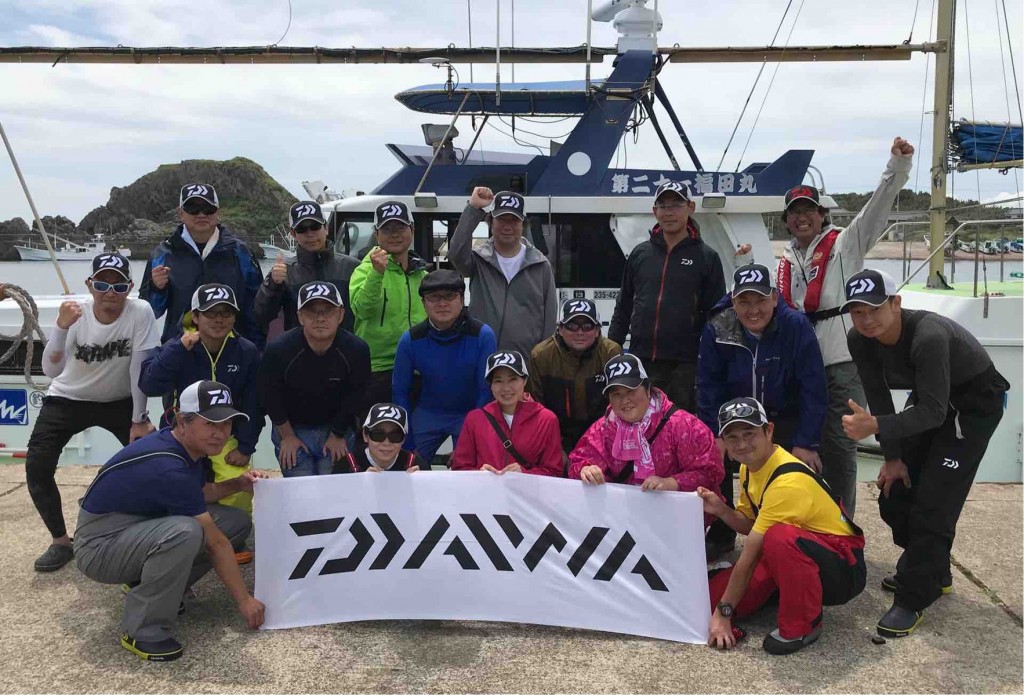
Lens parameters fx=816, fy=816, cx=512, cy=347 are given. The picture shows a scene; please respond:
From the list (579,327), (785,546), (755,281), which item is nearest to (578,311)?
(579,327)

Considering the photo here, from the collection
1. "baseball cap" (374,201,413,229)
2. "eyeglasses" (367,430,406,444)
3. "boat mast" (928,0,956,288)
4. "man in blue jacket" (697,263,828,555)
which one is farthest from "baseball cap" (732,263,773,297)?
"boat mast" (928,0,956,288)

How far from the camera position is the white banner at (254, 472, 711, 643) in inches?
147

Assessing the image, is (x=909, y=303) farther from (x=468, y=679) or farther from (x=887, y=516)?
(x=468, y=679)

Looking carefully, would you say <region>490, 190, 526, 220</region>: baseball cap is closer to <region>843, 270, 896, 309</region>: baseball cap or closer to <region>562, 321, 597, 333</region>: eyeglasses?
<region>562, 321, 597, 333</region>: eyeglasses

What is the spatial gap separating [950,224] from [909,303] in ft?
6.95

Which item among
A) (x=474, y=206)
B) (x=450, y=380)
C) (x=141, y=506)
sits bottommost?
(x=141, y=506)

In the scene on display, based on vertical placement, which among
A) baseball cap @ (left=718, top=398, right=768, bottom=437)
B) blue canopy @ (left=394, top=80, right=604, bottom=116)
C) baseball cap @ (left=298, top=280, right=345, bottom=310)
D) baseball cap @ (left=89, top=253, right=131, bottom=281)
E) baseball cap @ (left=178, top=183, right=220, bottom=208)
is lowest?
baseball cap @ (left=718, top=398, right=768, bottom=437)

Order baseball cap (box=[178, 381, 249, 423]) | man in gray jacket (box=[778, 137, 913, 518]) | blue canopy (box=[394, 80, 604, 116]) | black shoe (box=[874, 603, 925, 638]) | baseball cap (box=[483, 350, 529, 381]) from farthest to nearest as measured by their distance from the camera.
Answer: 1. blue canopy (box=[394, 80, 604, 116])
2. man in gray jacket (box=[778, 137, 913, 518])
3. baseball cap (box=[483, 350, 529, 381])
4. black shoe (box=[874, 603, 925, 638])
5. baseball cap (box=[178, 381, 249, 423])

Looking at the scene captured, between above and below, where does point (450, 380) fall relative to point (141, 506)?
above

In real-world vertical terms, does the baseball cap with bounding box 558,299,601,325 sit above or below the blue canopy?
below

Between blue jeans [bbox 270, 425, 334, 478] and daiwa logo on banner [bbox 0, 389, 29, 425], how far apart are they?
4939 millimetres

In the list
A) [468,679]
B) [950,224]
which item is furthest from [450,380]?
[950,224]

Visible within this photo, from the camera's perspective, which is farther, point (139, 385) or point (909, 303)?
point (909, 303)

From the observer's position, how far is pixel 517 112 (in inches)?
322
